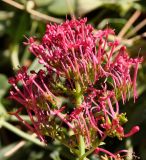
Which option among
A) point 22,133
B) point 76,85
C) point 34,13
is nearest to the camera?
point 76,85

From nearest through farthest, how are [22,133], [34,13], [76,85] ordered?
[76,85] < [22,133] < [34,13]

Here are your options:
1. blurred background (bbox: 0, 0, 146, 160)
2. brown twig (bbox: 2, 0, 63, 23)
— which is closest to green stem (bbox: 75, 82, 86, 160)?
blurred background (bbox: 0, 0, 146, 160)

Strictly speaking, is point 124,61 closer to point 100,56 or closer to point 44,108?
point 100,56

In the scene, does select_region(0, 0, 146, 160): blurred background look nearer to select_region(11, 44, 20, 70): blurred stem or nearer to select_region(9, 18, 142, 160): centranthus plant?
select_region(11, 44, 20, 70): blurred stem

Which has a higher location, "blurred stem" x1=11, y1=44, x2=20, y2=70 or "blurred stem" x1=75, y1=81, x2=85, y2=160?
"blurred stem" x1=11, y1=44, x2=20, y2=70

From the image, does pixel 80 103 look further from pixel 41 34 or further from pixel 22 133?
pixel 41 34

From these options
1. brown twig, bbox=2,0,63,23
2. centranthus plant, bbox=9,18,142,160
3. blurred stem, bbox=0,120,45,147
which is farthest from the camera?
brown twig, bbox=2,0,63,23

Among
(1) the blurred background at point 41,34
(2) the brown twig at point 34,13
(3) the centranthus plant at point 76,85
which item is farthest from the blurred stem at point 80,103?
(2) the brown twig at point 34,13

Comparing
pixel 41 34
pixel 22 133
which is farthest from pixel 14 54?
pixel 22 133

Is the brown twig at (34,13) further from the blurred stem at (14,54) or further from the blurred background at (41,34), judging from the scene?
the blurred stem at (14,54)
